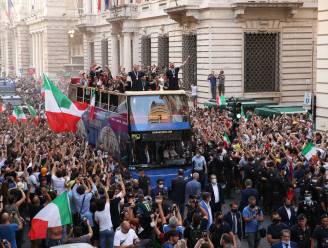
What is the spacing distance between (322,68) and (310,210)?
14.3 metres

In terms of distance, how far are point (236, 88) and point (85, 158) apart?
54.6ft

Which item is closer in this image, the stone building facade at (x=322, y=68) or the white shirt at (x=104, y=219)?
the white shirt at (x=104, y=219)

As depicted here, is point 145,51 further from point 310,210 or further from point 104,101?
point 310,210

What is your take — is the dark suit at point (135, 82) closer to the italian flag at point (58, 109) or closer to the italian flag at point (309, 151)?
the italian flag at point (58, 109)

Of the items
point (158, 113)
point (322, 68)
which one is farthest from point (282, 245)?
point (322, 68)

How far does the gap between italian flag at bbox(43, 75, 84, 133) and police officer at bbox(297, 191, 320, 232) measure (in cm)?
1081

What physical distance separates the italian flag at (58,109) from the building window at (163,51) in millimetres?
19312

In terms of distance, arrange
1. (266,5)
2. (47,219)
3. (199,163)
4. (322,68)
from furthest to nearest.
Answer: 1. (266,5)
2. (322,68)
3. (199,163)
4. (47,219)

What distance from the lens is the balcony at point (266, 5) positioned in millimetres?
33094

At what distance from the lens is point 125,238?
11.3m

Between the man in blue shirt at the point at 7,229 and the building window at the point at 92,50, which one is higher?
the building window at the point at 92,50

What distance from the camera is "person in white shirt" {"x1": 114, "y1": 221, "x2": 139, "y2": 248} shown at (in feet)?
37.0

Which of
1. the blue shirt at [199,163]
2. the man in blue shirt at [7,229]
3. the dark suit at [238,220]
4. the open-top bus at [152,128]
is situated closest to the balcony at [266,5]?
the open-top bus at [152,128]

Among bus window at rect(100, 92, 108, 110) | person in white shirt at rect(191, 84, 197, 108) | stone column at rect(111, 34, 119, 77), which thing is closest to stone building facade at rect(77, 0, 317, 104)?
person in white shirt at rect(191, 84, 197, 108)
